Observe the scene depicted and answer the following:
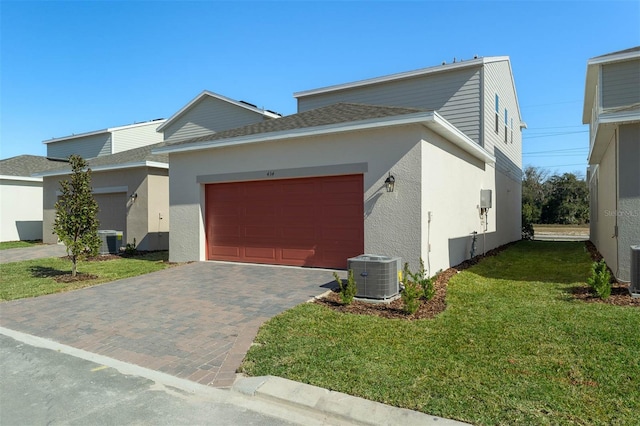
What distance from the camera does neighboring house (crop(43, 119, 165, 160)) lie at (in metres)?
24.6

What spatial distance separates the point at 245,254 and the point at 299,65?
22.8 ft

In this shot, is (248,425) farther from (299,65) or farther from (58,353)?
(299,65)

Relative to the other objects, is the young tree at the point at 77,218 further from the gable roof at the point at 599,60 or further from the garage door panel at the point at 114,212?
the gable roof at the point at 599,60

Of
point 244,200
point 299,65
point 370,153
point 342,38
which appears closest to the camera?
point 370,153

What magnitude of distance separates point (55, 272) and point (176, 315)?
6.65 metres

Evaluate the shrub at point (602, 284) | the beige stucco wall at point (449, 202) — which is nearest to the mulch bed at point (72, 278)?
the beige stucco wall at point (449, 202)

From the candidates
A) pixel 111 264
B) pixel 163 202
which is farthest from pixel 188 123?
pixel 111 264

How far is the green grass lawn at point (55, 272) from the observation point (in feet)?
→ 27.4

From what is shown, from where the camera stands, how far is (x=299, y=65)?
13414 mm

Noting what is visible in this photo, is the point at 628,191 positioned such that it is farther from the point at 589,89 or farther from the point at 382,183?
the point at 589,89

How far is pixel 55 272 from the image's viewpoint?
1060cm

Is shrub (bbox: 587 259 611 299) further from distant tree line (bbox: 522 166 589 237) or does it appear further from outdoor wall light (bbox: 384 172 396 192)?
distant tree line (bbox: 522 166 589 237)

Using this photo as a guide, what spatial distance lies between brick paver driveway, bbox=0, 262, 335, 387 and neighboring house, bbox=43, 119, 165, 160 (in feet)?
60.4

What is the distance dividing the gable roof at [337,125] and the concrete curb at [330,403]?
598 cm
